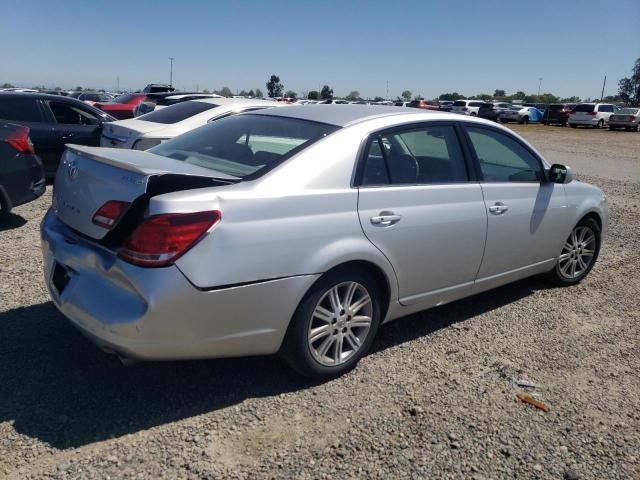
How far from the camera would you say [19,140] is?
6605mm

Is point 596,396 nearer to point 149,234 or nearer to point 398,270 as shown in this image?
point 398,270

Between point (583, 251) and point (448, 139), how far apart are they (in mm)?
2170

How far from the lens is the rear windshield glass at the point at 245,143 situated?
3377mm

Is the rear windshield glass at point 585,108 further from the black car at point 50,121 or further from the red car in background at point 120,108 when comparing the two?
the black car at point 50,121

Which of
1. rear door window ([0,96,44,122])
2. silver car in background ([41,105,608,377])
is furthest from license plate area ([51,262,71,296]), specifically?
rear door window ([0,96,44,122])

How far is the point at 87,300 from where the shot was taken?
2924 mm

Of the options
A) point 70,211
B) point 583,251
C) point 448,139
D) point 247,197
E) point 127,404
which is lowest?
point 127,404

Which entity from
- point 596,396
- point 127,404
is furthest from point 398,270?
point 127,404

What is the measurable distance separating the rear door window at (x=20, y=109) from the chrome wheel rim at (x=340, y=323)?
302 inches

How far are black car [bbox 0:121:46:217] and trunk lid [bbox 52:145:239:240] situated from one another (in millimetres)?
3619

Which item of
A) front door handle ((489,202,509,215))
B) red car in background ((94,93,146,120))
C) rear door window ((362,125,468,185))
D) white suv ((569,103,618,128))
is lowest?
front door handle ((489,202,509,215))

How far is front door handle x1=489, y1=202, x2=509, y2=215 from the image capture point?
419 centimetres

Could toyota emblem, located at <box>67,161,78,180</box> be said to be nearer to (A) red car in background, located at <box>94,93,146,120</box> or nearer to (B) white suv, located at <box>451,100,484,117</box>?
(A) red car in background, located at <box>94,93,146,120</box>

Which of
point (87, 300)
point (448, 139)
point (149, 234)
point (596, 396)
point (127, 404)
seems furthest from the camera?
point (448, 139)
